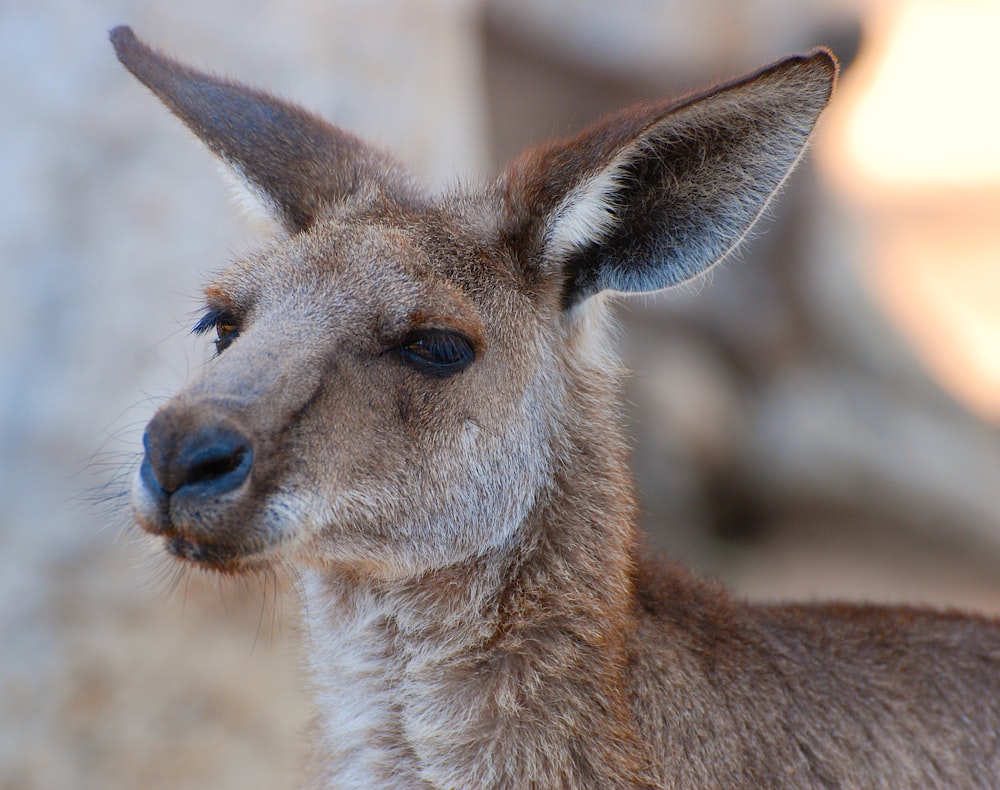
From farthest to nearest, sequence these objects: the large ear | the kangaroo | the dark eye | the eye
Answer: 1. the large ear
2. the eye
3. the dark eye
4. the kangaroo

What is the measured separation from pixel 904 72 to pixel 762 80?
28.8 feet

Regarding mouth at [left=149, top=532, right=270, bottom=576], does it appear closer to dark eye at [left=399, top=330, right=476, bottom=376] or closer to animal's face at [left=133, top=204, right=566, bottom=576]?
animal's face at [left=133, top=204, right=566, bottom=576]

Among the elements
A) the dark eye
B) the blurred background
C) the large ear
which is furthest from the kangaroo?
the blurred background

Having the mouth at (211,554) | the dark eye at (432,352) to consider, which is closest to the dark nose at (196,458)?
the mouth at (211,554)

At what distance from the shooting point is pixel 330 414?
305cm

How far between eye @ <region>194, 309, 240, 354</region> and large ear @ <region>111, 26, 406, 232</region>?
19.3 inches

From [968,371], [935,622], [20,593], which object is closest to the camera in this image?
[935,622]

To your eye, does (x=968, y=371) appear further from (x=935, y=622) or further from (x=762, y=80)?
(x=762, y=80)

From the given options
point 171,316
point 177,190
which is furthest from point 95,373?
point 177,190

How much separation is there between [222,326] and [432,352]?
30.9 inches

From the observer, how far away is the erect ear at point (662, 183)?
304cm

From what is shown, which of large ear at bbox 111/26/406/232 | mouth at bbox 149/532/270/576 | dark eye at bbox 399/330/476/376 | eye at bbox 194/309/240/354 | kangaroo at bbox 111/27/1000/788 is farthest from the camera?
large ear at bbox 111/26/406/232

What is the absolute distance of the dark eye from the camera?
10.5 feet

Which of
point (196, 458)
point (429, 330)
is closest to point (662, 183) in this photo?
point (429, 330)
